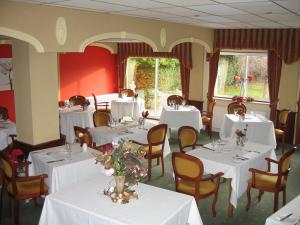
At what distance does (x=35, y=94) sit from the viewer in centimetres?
585

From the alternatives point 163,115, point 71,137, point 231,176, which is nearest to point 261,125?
point 163,115

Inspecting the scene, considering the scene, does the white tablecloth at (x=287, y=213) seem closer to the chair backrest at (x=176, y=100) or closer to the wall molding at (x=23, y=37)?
the wall molding at (x=23, y=37)

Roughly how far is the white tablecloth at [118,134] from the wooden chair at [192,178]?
192 cm

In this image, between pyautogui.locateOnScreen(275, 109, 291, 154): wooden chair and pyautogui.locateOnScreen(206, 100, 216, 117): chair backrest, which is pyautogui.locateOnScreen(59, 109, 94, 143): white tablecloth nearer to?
pyautogui.locateOnScreen(206, 100, 216, 117): chair backrest

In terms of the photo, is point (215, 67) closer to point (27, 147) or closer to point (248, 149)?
point (248, 149)

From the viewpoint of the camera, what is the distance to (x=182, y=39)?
8.47 meters

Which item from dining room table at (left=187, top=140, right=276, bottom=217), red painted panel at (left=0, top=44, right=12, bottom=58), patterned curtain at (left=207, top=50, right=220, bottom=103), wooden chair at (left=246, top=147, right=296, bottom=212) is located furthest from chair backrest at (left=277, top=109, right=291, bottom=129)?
red painted panel at (left=0, top=44, right=12, bottom=58)

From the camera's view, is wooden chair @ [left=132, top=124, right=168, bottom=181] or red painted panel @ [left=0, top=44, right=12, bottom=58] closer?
wooden chair @ [left=132, top=124, right=168, bottom=181]

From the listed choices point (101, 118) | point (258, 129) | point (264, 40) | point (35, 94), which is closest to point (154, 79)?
point (264, 40)

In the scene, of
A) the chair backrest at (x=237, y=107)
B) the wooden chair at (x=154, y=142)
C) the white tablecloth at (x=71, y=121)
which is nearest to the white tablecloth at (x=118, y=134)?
the wooden chair at (x=154, y=142)

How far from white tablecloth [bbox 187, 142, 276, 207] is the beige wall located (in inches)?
103

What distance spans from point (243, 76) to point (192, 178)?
625 centimetres

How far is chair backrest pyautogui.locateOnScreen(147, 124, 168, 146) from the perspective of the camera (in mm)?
6438

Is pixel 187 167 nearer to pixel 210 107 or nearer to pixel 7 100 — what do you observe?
pixel 210 107
